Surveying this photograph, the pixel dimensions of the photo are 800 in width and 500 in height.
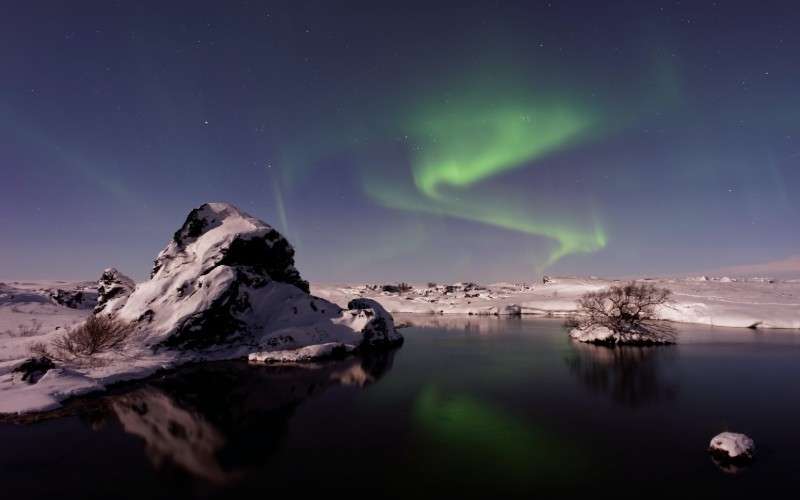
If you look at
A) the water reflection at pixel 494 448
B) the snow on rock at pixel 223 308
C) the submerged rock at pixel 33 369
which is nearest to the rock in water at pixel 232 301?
the snow on rock at pixel 223 308

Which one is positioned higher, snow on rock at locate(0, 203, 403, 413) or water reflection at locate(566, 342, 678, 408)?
snow on rock at locate(0, 203, 403, 413)

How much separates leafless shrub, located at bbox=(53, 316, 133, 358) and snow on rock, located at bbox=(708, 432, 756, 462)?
114ft

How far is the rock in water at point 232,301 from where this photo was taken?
34.0 metres

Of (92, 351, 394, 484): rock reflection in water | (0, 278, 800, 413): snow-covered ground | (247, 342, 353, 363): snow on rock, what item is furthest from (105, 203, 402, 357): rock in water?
(92, 351, 394, 484): rock reflection in water

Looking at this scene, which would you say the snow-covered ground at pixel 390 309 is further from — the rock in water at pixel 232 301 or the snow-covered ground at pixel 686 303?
the rock in water at pixel 232 301

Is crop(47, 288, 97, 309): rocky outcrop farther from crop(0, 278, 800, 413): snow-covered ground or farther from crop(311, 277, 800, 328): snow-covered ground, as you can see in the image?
crop(311, 277, 800, 328): snow-covered ground

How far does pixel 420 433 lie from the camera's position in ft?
53.3

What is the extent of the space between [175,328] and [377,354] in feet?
56.5

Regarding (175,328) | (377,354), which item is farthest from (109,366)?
(377,354)

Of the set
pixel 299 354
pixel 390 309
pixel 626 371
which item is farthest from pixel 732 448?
pixel 390 309

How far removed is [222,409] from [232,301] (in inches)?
690

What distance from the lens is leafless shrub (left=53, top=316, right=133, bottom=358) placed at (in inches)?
1128

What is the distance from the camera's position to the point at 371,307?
150 feet

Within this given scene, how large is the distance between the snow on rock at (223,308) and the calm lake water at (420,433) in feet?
14.0
